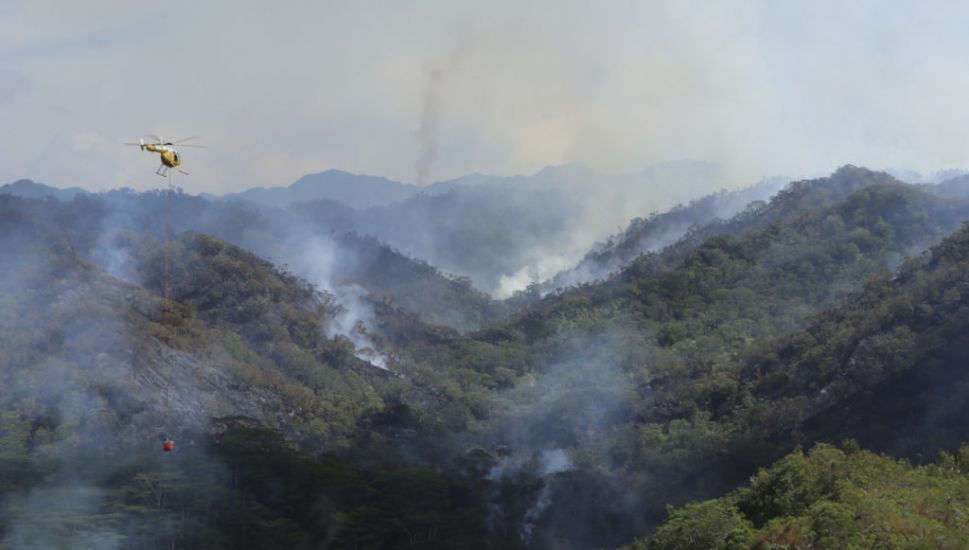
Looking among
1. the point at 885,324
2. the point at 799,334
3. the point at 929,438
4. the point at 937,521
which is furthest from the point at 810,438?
the point at 937,521

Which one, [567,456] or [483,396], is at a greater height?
[483,396]

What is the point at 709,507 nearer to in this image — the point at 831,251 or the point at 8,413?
the point at 8,413

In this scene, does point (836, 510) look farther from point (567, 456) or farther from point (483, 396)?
point (483, 396)

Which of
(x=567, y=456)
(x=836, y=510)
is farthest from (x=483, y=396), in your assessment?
(x=836, y=510)

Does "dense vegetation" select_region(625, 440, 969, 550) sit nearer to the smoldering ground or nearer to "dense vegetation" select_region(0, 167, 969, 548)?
"dense vegetation" select_region(0, 167, 969, 548)

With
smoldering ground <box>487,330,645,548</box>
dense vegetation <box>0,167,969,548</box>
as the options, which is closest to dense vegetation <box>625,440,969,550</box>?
dense vegetation <box>0,167,969,548</box>

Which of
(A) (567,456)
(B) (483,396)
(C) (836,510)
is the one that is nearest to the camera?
(C) (836,510)

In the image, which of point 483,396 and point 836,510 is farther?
point 483,396

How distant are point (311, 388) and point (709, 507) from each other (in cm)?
5581

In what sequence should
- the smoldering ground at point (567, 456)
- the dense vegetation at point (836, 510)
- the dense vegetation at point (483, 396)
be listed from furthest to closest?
the smoldering ground at point (567, 456) → the dense vegetation at point (483, 396) → the dense vegetation at point (836, 510)

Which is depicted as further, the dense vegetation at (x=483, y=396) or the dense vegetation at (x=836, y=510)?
the dense vegetation at (x=483, y=396)

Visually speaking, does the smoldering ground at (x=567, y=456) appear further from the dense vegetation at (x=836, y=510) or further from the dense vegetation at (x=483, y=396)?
the dense vegetation at (x=836, y=510)

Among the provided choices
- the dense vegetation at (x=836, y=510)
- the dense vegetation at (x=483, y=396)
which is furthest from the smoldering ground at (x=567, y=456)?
the dense vegetation at (x=836, y=510)

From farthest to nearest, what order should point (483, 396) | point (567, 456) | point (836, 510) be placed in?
1. point (483, 396)
2. point (567, 456)
3. point (836, 510)
